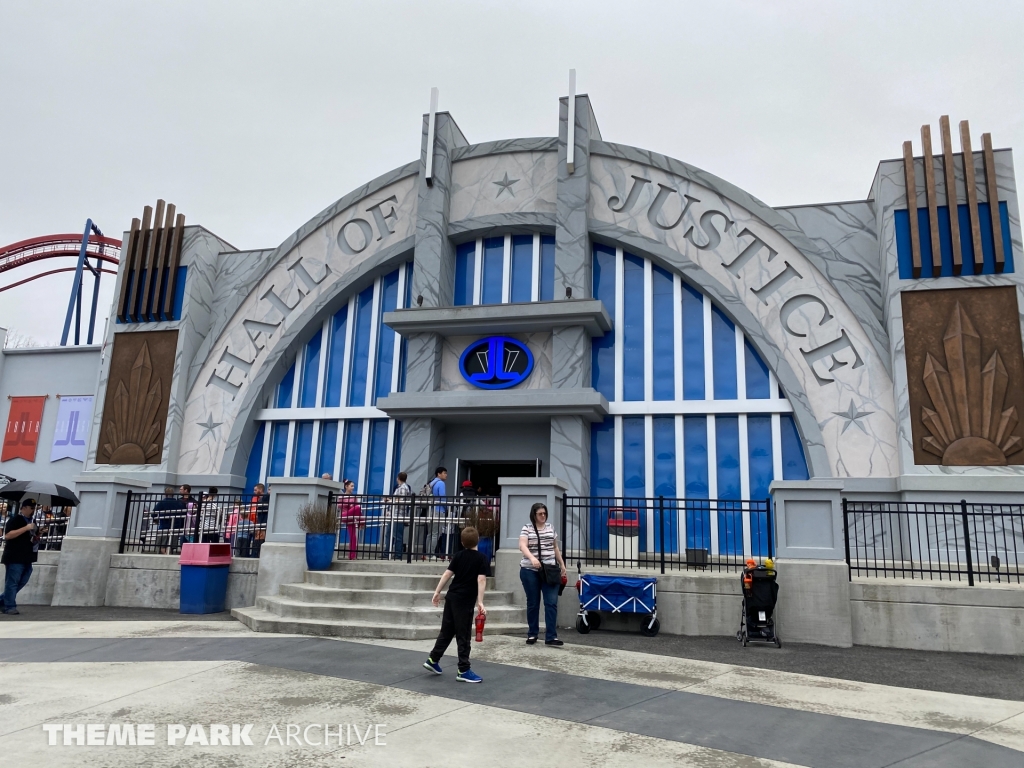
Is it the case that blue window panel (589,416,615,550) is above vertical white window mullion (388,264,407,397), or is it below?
below

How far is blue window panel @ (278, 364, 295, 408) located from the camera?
23047mm

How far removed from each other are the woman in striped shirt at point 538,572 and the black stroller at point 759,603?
9.41 ft

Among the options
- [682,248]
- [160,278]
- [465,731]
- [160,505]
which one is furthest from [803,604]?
[160,278]

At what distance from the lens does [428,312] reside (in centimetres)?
2055

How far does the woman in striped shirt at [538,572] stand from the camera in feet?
34.3

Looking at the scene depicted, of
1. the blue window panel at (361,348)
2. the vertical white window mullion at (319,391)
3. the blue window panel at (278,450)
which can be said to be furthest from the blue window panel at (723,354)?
the blue window panel at (278,450)

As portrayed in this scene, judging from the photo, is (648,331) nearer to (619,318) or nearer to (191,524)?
(619,318)

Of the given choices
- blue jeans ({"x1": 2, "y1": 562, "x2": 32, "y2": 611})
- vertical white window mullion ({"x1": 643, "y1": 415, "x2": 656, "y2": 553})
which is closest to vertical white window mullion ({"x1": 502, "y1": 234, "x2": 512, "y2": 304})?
vertical white window mullion ({"x1": 643, "y1": 415, "x2": 656, "y2": 553})

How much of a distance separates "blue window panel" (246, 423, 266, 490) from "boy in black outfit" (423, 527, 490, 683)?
1601cm

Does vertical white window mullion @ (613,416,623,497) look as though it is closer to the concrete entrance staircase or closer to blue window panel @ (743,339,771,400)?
blue window panel @ (743,339,771,400)

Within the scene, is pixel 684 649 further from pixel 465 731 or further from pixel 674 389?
pixel 674 389

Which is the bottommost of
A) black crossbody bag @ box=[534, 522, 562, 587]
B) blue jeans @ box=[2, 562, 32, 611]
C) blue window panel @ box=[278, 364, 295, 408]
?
blue jeans @ box=[2, 562, 32, 611]

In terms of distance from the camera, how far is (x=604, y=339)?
67.6ft

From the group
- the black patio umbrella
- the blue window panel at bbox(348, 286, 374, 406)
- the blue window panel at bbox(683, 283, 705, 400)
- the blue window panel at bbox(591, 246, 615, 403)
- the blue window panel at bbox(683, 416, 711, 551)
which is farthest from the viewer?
the blue window panel at bbox(348, 286, 374, 406)
